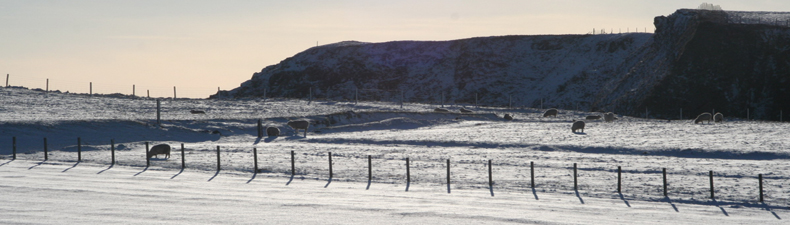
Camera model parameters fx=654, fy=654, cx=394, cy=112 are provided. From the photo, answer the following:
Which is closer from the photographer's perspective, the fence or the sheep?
the fence

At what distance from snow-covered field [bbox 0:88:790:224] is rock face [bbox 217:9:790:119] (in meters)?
26.5

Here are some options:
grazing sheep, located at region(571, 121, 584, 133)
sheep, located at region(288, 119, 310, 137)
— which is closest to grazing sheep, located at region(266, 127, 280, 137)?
sheep, located at region(288, 119, 310, 137)

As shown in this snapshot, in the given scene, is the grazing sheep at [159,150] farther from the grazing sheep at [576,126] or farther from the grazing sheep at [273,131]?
the grazing sheep at [576,126]

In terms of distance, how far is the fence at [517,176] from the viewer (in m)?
20.2

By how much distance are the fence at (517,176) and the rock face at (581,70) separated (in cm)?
3986

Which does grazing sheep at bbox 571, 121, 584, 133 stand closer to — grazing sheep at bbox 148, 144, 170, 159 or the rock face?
grazing sheep at bbox 148, 144, 170, 159

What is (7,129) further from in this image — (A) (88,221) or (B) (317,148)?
(A) (88,221)

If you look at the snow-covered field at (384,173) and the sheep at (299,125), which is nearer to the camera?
the snow-covered field at (384,173)

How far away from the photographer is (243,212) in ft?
52.8

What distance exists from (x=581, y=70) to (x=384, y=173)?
7716 cm

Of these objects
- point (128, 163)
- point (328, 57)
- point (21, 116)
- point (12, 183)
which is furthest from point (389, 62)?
point (12, 183)

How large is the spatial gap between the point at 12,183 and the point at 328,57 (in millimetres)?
95614

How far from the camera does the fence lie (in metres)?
20.2

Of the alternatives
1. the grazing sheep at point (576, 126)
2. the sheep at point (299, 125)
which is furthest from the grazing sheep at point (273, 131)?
the grazing sheep at point (576, 126)
